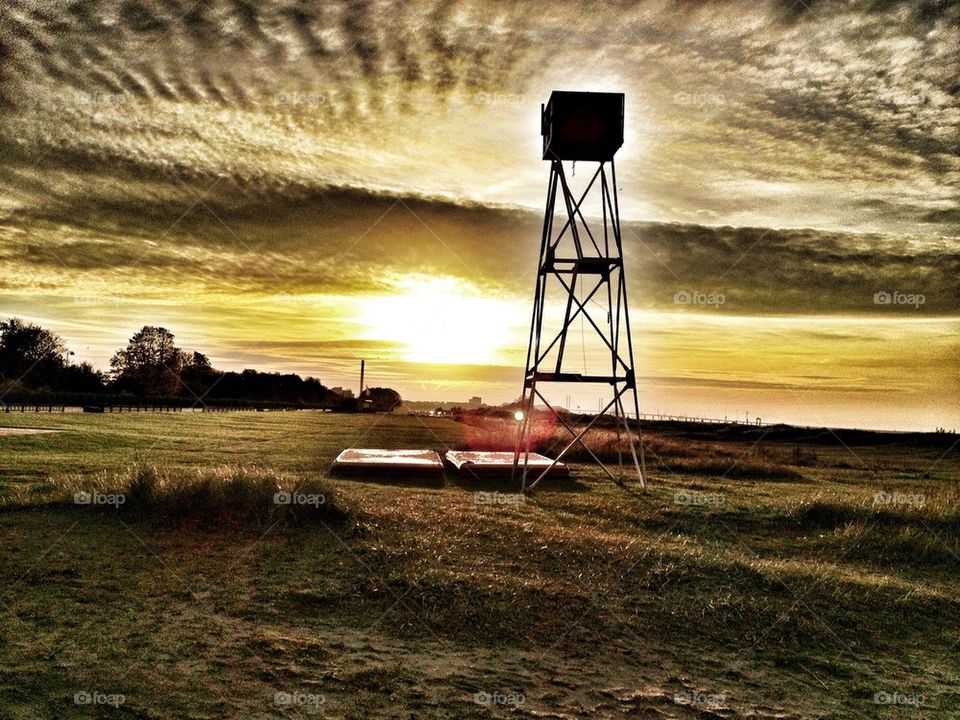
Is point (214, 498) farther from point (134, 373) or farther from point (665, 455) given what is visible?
point (134, 373)

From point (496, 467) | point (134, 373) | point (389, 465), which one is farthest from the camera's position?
point (134, 373)

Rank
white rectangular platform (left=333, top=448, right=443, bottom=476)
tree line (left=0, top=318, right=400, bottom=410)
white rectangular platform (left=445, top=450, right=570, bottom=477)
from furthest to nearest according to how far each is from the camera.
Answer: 1. tree line (left=0, top=318, right=400, bottom=410)
2. white rectangular platform (left=445, top=450, right=570, bottom=477)
3. white rectangular platform (left=333, top=448, right=443, bottom=476)

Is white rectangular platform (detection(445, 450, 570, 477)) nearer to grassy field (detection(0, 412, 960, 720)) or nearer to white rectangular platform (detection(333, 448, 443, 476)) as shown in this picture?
white rectangular platform (detection(333, 448, 443, 476))

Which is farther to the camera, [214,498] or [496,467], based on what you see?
[496,467]

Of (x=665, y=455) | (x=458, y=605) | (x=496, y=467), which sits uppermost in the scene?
(x=496, y=467)

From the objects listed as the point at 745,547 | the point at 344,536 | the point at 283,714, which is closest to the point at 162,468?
the point at 344,536

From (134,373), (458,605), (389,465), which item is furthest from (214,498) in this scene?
(134,373)

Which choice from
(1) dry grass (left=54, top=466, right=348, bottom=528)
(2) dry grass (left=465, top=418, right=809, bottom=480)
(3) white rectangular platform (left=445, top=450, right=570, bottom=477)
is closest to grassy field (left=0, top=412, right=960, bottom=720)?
(1) dry grass (left=54, top=466, right=348, bottom=528)

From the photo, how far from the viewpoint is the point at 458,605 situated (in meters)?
6.85

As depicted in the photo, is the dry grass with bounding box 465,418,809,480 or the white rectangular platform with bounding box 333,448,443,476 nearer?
the white rectangular platform with bounding box 333,448,443,476

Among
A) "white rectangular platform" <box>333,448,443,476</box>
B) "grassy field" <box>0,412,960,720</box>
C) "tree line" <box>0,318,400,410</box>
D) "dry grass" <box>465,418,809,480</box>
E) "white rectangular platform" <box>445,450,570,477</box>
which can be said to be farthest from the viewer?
"tree line" <box>0,318,400,410</box>

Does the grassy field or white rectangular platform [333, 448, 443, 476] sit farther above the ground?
white rectangular platform [333, 448, 443, 476]

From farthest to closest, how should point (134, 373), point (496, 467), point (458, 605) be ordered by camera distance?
point (134, 373)
point (496, 467)
point (458, 605)

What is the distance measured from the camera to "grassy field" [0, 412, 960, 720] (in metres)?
5.13
